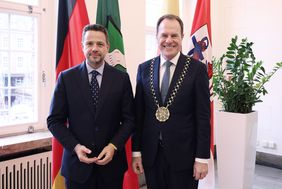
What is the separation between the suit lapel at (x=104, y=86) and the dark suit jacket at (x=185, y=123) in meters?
0.21

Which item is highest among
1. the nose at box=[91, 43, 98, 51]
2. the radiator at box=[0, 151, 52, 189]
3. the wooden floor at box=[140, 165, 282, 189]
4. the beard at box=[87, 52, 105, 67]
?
the nose at box=[91, 43, 98, 51]

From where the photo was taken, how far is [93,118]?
1469 mm

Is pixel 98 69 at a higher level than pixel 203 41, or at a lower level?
lower

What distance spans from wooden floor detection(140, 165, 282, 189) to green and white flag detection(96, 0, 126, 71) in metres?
1.67

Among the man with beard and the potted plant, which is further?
the potted plant

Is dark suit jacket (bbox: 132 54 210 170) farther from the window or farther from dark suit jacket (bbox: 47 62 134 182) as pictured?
the window

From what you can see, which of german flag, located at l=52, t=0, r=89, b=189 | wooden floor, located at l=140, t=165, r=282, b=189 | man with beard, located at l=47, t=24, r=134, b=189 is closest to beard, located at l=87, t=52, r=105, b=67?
man with beard, located at l=47, t=24, r=134, b=189

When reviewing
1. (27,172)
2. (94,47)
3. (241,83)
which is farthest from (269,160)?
(94,47)

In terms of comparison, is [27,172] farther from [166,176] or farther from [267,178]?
[267,178]

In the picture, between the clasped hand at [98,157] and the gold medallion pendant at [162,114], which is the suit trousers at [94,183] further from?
the gold medallion pendant at [162,114]

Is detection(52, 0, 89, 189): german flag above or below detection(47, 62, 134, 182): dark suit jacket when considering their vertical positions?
above

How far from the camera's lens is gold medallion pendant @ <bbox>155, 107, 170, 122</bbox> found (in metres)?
1.51

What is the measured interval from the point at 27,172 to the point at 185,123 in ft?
4.58

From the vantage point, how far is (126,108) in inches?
60.9
